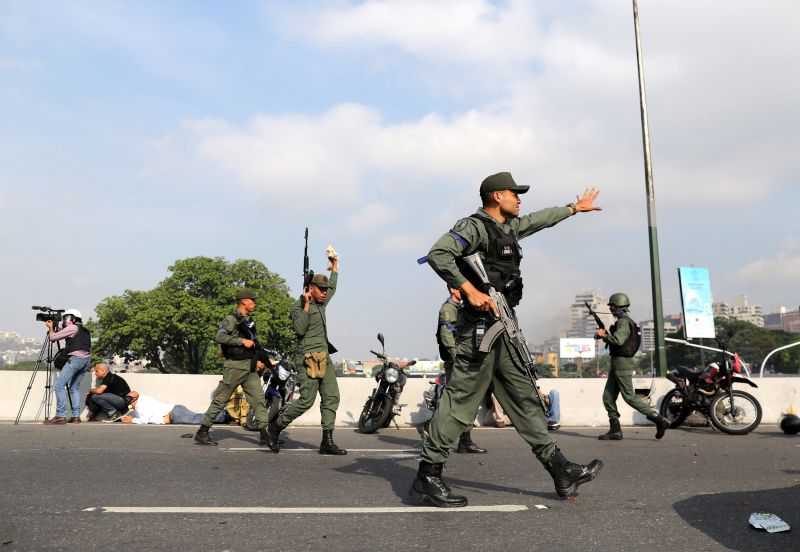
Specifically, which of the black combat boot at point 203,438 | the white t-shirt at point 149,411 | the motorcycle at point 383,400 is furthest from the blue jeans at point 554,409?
the white t-shirt at point 149,411

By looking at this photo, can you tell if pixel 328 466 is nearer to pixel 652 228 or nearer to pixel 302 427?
pixel 302 427

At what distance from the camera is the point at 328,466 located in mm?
6133

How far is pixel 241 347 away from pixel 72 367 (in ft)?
13.6

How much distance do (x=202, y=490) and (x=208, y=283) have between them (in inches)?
2255

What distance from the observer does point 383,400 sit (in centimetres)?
1031

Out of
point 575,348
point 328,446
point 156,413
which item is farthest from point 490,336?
point 575,348

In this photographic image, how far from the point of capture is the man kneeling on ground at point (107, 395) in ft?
36.9

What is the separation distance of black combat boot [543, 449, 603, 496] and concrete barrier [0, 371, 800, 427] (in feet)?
23.0

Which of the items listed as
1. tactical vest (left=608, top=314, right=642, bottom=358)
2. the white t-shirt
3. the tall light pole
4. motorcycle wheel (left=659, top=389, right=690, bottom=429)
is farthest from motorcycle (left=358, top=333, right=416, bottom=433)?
the tall light pole

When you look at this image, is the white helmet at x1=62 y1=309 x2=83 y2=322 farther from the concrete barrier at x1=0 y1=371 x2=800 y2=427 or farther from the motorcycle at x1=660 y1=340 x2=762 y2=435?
the motorcycle at x1=660 y1=340 x2=762 y2=435

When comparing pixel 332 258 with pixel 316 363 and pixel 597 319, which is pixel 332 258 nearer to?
pixel 316 363

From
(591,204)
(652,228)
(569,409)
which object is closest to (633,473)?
(591,204)

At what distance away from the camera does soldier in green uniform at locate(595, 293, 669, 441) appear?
368 inches

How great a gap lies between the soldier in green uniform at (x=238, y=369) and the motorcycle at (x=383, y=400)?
233 cm
